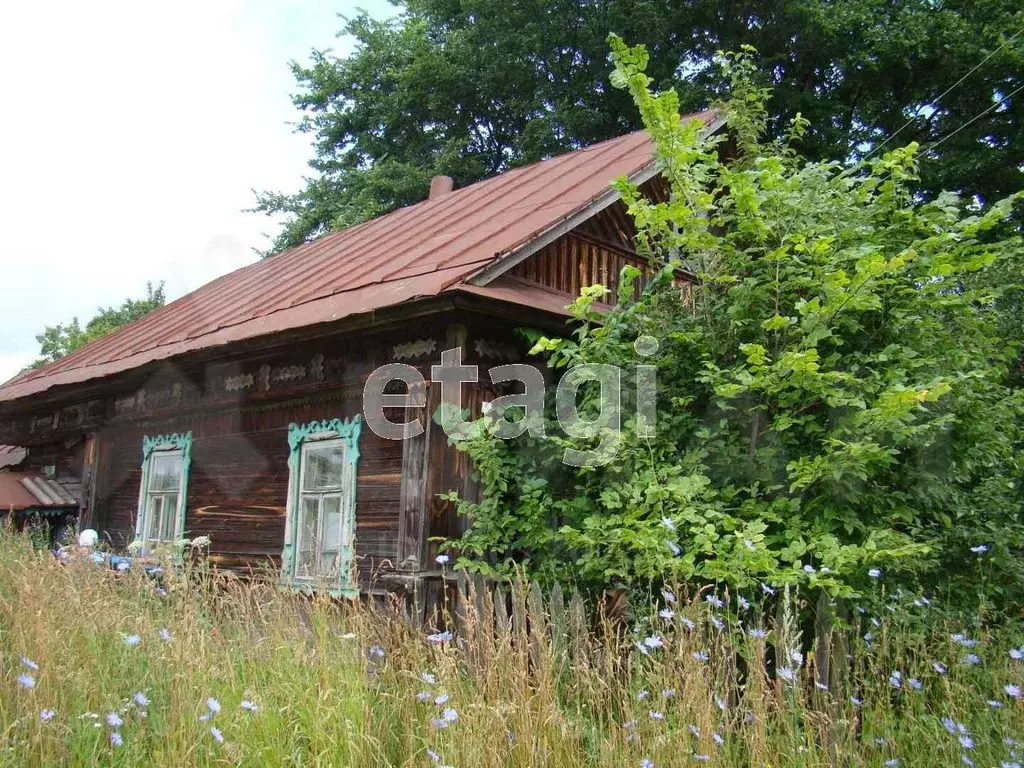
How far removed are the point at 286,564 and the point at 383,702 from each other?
4153 millimetres

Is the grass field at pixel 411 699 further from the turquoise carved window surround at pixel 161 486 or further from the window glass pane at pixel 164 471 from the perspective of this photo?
the window glass pane at pixel 164 471

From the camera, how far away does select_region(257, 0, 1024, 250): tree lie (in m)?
15.0

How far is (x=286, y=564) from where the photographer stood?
770cm

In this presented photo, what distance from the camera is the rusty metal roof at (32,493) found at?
11.7 metres

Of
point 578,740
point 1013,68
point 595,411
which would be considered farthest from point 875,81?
point 578,740

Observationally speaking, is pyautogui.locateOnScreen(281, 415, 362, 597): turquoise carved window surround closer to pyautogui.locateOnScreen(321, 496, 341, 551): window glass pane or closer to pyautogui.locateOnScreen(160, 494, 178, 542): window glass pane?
pyautogui.locateOnScreen(321, 496, 341, 551): window glass pane

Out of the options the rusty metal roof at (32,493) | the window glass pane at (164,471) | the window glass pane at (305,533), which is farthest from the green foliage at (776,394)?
the rusty metal roof at (32,493)

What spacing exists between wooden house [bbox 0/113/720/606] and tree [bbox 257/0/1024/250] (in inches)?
296

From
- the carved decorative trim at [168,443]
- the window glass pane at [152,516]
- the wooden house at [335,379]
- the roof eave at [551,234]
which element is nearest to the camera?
the roof eave at [551,234]

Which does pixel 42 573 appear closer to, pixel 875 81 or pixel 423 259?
pixel 423 259

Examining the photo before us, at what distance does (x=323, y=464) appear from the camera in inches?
301

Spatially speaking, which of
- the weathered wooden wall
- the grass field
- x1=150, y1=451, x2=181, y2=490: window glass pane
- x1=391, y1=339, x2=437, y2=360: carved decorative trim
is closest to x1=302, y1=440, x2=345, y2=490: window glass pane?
the weathered wooden wall

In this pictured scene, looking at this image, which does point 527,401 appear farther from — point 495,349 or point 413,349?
point 413,349

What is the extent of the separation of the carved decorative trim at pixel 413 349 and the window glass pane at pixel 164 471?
393cm
